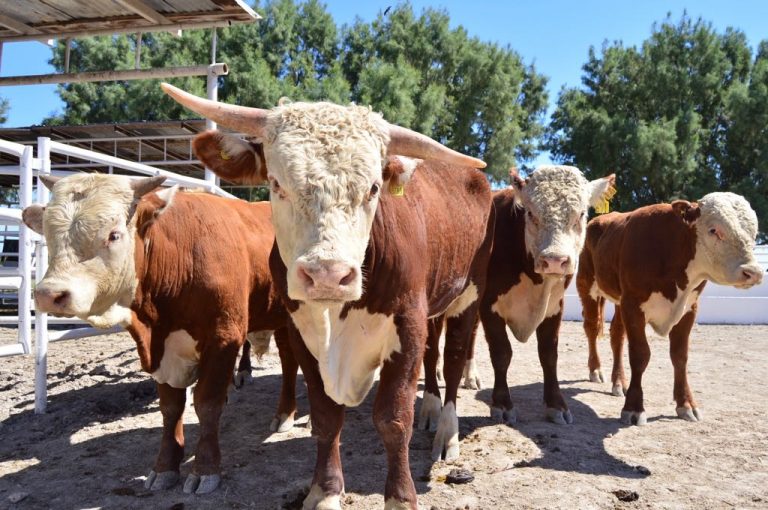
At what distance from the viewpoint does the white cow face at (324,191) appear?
2.23 metres

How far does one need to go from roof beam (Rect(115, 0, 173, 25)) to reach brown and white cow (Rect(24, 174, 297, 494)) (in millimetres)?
3087

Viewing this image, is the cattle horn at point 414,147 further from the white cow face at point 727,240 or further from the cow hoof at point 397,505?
the white cow face at point 727,240

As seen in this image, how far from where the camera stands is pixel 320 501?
9.95 feet

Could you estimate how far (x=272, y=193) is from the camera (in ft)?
8.84

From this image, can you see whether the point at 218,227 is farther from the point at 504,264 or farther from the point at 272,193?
the point at 504,264

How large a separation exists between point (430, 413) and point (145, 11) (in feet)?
16.4

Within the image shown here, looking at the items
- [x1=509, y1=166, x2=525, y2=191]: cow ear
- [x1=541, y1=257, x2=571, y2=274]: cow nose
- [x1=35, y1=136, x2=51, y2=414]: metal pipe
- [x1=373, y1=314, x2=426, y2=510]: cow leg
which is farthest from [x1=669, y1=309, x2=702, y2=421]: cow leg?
[x1=35, y1=136, x2=51, y2=414]: metal pipe

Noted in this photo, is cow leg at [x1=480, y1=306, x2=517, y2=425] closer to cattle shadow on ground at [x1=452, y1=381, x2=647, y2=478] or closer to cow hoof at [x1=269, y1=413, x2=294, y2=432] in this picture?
cattle shadow on ground at [x1=452, y1=381, x2=647, y2=478]

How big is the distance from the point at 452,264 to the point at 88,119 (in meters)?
25.1

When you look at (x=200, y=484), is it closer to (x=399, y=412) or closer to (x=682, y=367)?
(x=399, y=412)

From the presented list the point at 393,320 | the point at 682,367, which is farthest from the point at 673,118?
the point at 393,320

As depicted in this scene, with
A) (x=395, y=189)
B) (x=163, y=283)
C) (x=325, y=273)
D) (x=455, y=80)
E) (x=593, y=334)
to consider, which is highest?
(x=455, y=80)

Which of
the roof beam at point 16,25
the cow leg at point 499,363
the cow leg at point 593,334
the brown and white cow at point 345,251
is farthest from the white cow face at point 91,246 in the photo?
the cow leg at point 593,334

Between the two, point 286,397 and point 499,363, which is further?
point 499,363
